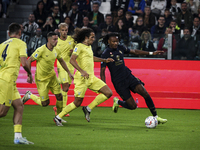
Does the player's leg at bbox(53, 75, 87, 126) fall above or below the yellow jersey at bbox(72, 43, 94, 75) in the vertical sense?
below

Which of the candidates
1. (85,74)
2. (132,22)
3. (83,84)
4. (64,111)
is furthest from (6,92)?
(132,22)

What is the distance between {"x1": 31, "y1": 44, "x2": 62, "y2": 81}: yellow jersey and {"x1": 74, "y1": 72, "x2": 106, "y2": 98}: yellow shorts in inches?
26.9

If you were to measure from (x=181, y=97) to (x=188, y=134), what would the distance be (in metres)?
5.05

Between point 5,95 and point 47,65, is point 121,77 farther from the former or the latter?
point 5,95

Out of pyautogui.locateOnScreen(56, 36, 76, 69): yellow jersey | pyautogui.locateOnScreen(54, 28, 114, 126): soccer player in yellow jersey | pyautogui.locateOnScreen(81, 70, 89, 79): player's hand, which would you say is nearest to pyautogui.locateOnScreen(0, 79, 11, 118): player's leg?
pyautogui.locateOnScreen(81, 70, 89, 79): player's hand

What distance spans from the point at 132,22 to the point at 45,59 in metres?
7.54

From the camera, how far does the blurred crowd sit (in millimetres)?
12789

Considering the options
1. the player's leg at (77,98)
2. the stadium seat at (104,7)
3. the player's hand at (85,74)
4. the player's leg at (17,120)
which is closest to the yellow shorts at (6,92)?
the player's leg at (17,120)

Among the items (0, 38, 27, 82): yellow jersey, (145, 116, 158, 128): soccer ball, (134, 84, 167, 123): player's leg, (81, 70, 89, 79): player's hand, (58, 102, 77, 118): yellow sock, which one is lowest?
(145, 116, 158, 128): soccer ball

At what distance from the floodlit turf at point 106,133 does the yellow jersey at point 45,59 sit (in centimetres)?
109

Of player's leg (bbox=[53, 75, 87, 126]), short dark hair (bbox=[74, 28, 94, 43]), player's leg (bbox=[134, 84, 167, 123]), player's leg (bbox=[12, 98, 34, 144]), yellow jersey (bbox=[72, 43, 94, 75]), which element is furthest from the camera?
short dark hair (bbox=[74, 28, 94, 43])

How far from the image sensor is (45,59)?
28.9 feet

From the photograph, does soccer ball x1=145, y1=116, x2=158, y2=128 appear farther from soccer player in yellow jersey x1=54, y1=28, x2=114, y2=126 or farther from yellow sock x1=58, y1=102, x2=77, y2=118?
yellow sock x1=58, y1=102, x2=77, y2=118

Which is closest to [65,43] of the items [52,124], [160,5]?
[52,124]
